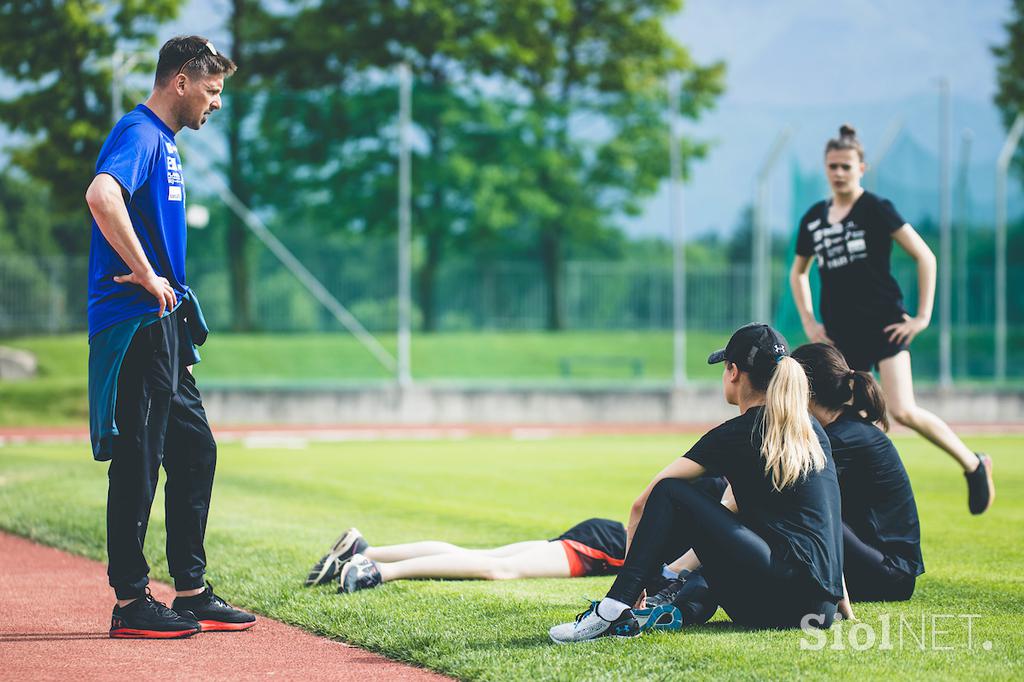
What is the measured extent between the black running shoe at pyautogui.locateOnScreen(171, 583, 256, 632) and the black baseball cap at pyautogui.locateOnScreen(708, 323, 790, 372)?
235cm

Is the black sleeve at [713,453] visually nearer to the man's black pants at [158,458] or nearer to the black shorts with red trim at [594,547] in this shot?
the black shorts with red trim at [594,547]

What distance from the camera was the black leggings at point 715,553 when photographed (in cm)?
479

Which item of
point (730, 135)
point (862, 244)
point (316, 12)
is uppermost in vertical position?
point (316, 12)

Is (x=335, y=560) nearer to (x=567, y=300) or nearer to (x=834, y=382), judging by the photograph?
(x=834, y=382)

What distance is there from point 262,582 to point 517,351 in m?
14.6

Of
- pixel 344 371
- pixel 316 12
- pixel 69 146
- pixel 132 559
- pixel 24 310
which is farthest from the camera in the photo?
pixel 316 12

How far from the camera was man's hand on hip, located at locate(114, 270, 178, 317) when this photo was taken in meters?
4.98

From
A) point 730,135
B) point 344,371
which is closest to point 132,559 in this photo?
point 344,371

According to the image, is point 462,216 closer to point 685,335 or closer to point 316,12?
point 685,335

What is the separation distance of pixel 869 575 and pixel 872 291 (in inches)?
120

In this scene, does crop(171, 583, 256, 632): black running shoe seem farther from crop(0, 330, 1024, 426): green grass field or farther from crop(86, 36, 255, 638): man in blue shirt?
crop(0, 330, 1024, 426): green grass field

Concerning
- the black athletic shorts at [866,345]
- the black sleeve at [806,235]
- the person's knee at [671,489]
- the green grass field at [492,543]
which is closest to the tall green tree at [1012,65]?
the green grass field at [492,543]

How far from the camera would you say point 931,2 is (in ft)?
632

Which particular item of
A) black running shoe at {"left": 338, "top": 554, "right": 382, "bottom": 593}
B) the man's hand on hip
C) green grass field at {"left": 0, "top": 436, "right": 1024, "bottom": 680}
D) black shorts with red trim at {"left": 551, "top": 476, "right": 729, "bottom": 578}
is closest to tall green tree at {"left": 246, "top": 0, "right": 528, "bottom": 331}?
green grass field at {"left": 0, "top": 436, "right": 1024, "bottom": 680}
